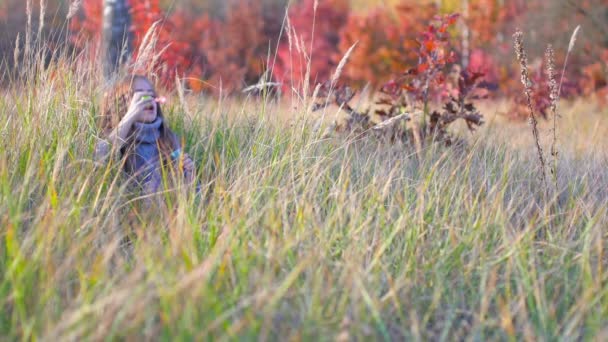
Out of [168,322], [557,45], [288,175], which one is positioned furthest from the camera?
[557,45]

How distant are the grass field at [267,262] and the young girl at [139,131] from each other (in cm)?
16

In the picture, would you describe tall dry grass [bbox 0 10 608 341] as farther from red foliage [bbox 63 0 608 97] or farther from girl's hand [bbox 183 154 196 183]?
red foliage [bbox 63 0 608 97]

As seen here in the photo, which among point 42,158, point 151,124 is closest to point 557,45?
point 151,124

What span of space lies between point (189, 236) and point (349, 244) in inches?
22.2

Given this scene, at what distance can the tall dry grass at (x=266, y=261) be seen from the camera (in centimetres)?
188

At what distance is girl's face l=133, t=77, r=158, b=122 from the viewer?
3412mm

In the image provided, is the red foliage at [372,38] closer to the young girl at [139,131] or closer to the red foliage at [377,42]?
the red foliage at [377,42]

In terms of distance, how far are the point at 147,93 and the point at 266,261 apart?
1.58m

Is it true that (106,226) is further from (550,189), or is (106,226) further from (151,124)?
(550,189)

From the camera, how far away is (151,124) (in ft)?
11.3

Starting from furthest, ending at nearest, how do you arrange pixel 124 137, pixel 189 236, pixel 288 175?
1. pixel 124 137
2. pixel 288 175
3. pixel 189 236

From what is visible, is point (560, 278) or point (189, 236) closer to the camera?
point (189, 236)

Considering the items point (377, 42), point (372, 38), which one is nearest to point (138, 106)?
point (372, 38)

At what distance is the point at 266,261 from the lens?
86.1 inches
